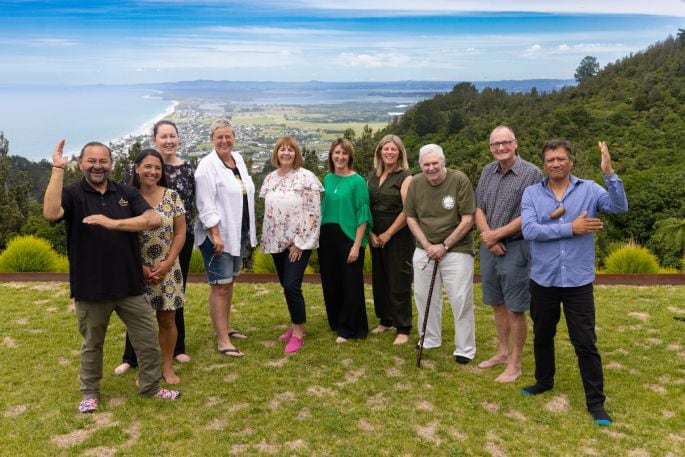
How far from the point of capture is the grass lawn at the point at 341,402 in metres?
3.47

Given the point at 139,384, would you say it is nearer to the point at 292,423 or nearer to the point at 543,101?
the point at 292,423

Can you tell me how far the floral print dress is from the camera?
156 inches

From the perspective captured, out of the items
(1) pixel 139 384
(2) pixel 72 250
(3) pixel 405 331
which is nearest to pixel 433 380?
(3) pixel 405 331

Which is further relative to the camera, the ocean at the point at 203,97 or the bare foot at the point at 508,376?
the ocean at the point at 203,97

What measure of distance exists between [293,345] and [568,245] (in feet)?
8.08

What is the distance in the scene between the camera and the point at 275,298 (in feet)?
22.5

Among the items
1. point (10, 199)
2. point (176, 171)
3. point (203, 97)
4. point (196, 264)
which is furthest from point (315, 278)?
point (203, 97)

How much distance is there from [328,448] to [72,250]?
6.28 ft

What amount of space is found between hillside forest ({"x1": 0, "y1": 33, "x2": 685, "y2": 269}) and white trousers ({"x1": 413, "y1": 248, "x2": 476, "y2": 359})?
32.4 ft

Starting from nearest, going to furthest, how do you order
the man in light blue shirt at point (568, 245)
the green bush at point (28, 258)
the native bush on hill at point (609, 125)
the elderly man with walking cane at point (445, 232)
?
the man in light blue shirt at point (568, 245)
the elderly man with walking cane at point (445, 232)
the green bush at point (28, 258)
the native bush on hill at point (609, 125)

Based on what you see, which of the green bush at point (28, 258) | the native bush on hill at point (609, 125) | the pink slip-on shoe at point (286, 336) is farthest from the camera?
the native bush on hill at point (609, 125)

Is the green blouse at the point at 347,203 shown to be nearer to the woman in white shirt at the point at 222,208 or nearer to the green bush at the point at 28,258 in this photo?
the woman in white shirt at the point at 222,208

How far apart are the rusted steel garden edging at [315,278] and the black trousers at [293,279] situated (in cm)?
269

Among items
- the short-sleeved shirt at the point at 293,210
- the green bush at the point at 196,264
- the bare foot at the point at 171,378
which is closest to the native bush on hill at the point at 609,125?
the green bush at the point at 196,264
